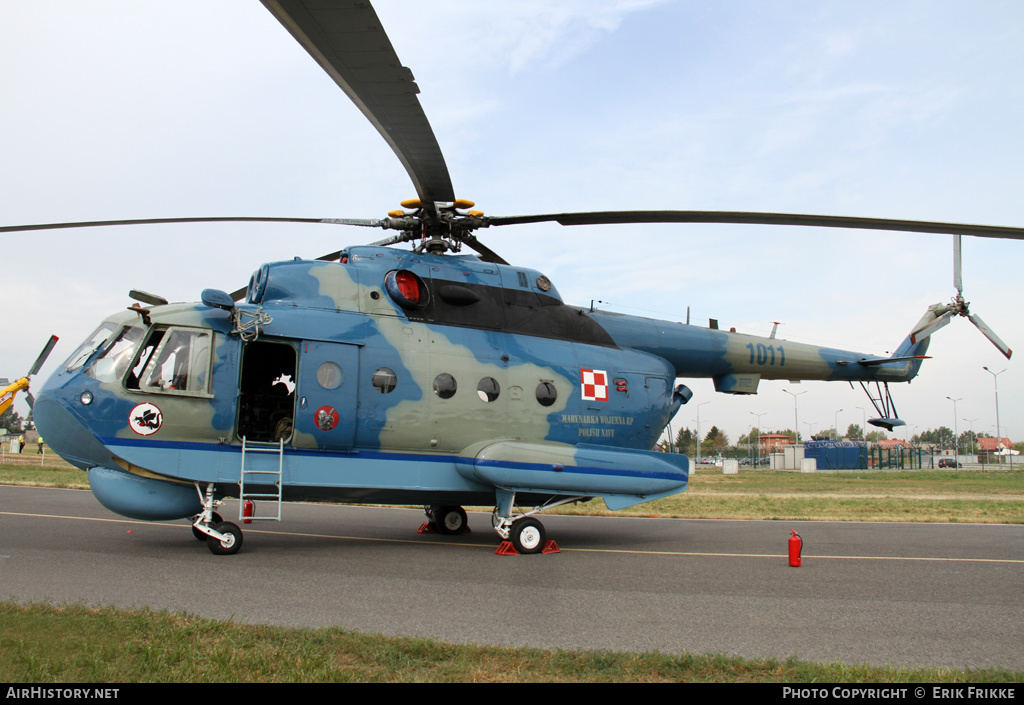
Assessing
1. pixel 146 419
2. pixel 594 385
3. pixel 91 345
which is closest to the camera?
pixel 146 419

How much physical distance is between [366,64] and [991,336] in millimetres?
14151

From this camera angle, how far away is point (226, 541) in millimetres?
9445

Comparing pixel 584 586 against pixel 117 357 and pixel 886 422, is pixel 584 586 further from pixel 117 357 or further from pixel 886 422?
pixel 886 422

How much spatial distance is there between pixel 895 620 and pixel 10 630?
288 inches

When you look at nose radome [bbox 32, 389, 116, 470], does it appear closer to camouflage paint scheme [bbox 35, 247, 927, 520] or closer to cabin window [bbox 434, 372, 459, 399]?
camouflage paint scheme [bbox 35, 247, 927, 520]

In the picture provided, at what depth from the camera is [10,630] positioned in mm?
4938

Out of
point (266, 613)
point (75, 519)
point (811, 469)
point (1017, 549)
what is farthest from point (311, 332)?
point (811, 469)

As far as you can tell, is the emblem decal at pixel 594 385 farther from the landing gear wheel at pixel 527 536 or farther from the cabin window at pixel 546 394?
the landing gear wheel at pixel 527 536

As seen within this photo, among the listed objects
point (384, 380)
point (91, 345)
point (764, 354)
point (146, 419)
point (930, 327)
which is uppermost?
point (930, 327)

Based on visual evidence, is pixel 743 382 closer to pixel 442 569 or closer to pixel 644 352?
pixel 644 352

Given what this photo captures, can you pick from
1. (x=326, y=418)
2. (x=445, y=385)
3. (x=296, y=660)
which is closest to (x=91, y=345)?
(x=326, y=418)

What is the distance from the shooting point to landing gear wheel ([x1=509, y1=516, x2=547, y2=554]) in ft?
35.6

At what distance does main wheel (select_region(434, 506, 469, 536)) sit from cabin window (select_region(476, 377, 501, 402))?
317 centimetres

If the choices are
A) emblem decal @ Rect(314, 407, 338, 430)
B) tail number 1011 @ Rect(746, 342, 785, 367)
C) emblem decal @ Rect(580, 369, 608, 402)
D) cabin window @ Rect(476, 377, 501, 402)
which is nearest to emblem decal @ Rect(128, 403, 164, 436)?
emblem decal @ Rect(314, 407, 338, 430)
